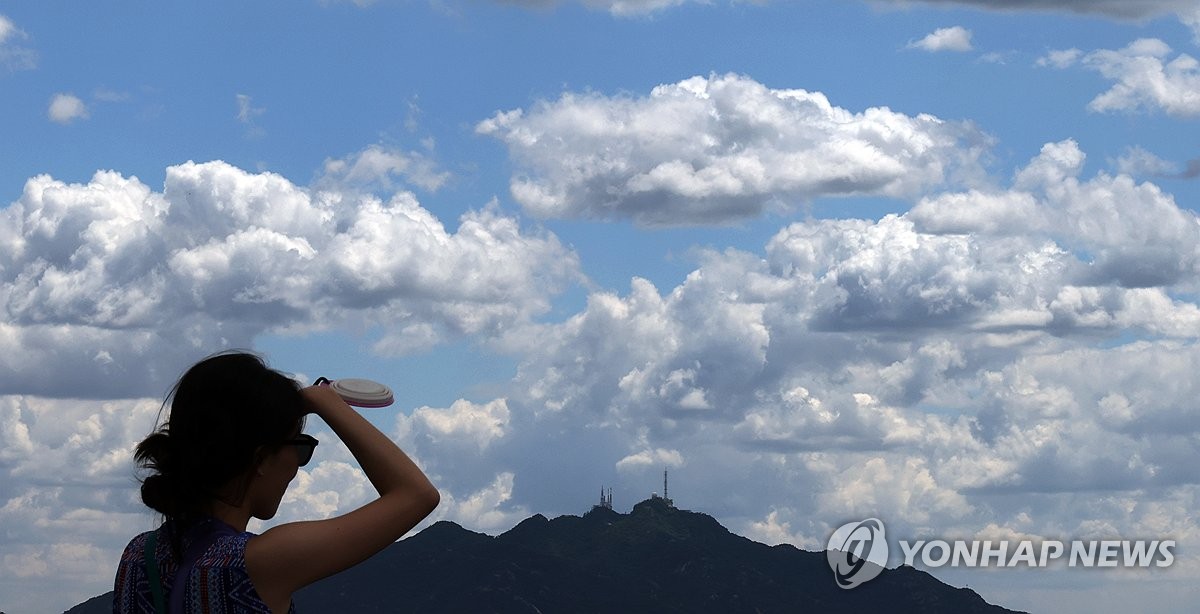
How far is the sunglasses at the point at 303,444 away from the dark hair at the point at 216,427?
6cm

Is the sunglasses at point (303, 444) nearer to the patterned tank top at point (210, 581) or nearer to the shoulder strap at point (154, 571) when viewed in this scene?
the patterned tank top at point (210, 581)

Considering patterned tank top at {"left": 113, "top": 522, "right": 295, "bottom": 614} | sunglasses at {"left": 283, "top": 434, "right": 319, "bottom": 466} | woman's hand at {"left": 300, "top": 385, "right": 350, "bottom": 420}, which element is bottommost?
patterned tank top at {"left": 113, "top": 522, "right": 295, "bottom": 614}

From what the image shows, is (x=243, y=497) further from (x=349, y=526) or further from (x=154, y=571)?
(x=349, y=526)

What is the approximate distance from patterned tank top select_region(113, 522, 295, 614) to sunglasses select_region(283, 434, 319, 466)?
45cm

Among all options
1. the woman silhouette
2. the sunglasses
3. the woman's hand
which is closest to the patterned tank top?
the woman silhouette

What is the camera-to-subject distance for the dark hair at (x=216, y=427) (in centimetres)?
720

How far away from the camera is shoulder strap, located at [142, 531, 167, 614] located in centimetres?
721

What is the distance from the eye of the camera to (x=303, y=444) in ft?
23.6

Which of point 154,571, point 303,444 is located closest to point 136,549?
point 154,571

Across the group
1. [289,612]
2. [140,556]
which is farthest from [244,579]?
[140,556]

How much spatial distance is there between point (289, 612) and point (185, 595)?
0.52 m

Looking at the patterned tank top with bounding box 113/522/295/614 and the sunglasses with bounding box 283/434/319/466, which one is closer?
→ the patterned tank top with bounding box 113/522/295/614

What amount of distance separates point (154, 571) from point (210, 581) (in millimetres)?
412

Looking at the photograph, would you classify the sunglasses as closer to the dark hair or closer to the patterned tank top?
the dark hair
